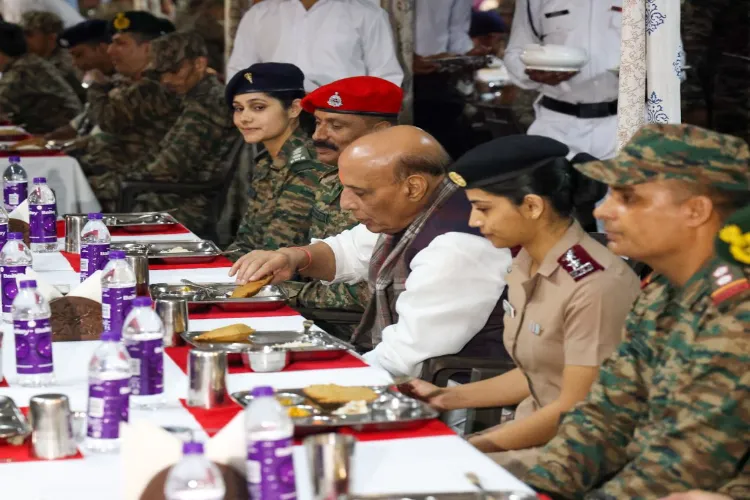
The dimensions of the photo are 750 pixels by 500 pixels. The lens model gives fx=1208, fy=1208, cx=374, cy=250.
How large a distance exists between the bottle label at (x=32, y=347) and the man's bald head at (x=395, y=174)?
3.44 feet

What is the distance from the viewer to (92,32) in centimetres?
873

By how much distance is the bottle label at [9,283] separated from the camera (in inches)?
122

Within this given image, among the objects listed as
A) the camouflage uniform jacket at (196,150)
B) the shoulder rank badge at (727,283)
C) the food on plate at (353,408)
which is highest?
the shoulder rank badge at (727,283)

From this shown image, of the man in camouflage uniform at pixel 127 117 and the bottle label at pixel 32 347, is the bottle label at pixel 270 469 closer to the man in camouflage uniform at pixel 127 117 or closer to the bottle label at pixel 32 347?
the bottle label at pixel 32 347

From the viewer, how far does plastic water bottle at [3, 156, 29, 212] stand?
4660mm

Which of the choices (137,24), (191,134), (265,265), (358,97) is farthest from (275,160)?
(137,24)

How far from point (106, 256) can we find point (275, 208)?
1244 millimetres

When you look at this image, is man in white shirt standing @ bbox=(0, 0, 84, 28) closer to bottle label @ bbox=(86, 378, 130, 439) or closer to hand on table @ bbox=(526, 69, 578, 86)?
hand on table @ bbox=(526, 69, 578, 86)

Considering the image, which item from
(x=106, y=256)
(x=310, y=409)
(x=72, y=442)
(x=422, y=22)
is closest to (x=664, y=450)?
(x=310, y=409)

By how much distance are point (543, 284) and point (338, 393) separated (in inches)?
22.2

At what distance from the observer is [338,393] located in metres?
2.22

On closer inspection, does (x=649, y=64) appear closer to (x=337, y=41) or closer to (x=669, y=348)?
(x=669, y=348)

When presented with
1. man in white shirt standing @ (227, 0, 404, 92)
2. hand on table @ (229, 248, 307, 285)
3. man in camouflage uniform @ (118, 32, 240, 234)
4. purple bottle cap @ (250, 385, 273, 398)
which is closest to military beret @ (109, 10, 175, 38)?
man in camouflage uniform @ (118, 32, 240, 234)

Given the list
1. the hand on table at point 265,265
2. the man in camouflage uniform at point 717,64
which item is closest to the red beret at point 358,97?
the hand on table at point 265,265
